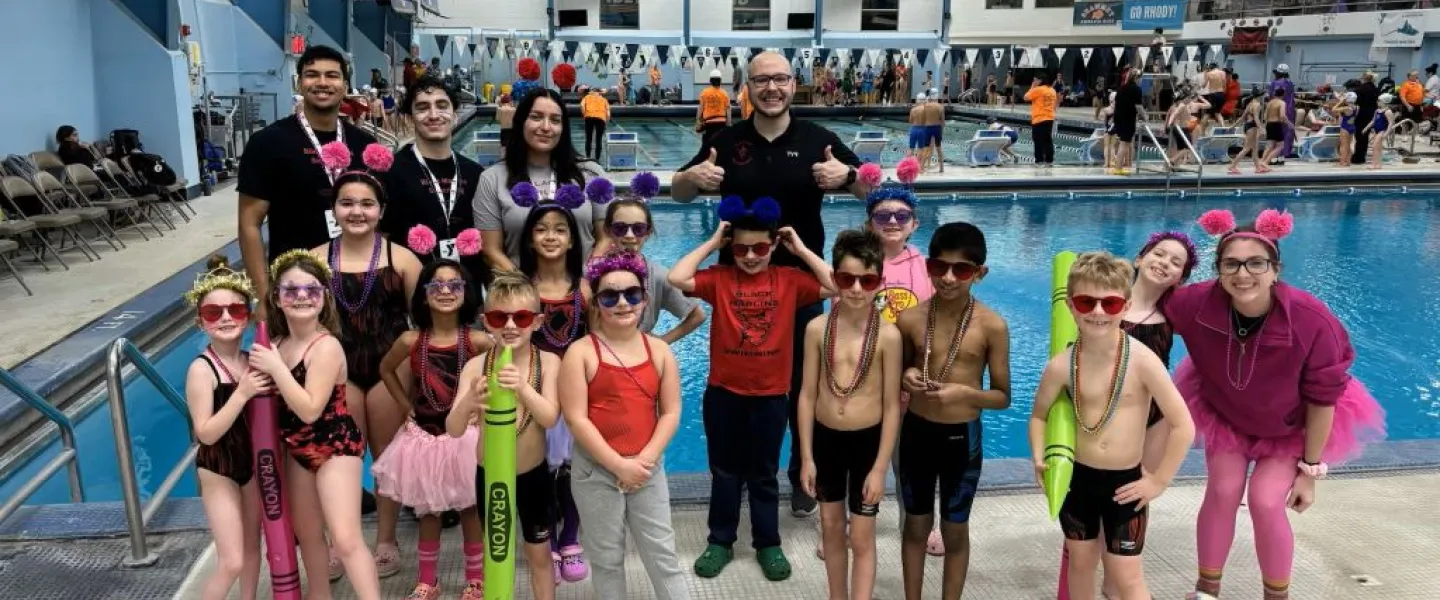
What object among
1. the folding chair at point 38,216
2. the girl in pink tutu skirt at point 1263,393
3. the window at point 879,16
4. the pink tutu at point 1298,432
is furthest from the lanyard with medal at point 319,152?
the window at point 879,16

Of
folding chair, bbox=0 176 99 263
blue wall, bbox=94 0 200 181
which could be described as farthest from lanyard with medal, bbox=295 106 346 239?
blue wall, bbox=94 0 200 181

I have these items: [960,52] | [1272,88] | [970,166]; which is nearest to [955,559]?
[970,166]

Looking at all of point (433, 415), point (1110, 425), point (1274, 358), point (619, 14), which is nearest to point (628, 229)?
point (433, 415)

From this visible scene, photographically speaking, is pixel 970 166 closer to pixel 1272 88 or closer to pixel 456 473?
pixel 1272 88

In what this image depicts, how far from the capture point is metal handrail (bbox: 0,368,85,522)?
120 inches

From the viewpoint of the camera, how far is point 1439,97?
65.4 feet

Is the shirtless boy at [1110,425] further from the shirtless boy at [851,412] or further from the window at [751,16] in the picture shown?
the window at [751,16]

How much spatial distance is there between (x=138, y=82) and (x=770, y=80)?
33.3 feet

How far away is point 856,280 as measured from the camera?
2.78 m

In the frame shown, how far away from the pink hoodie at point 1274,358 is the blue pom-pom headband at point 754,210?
4.23ft

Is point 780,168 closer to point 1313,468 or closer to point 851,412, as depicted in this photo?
point 851,412

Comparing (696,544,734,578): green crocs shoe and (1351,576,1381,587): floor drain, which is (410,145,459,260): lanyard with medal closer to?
(696,544,734,578): green crocs shoe

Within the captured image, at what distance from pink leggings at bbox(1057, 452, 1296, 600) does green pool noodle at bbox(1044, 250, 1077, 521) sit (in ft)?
1.74

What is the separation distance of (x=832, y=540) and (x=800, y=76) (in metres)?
29.5
